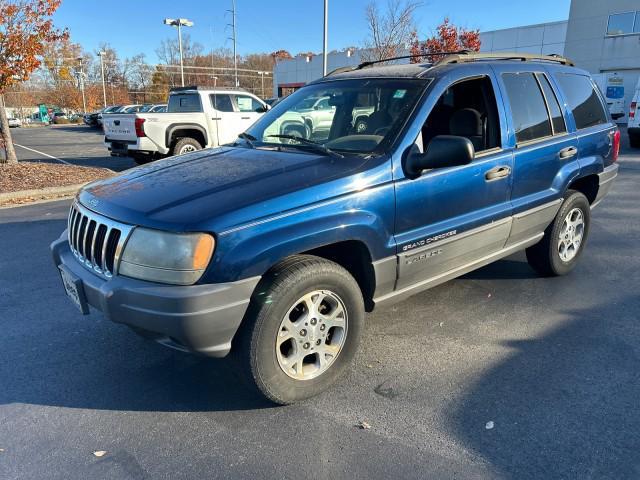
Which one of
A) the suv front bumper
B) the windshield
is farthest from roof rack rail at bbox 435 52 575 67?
the suv front bumper

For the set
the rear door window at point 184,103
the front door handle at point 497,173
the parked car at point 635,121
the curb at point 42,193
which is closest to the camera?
the front door handle at point 497,173

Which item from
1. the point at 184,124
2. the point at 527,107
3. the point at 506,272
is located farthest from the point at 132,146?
the point at 527,107

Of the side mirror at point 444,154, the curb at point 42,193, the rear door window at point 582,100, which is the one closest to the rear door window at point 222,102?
the curb at point 42,193

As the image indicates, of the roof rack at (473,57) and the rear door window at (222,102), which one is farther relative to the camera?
the rear door window at (222,102)

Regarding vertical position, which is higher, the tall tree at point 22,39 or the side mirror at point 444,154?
the tall tree at point 22,39

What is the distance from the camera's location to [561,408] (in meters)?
2.73

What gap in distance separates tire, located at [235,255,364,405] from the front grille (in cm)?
75

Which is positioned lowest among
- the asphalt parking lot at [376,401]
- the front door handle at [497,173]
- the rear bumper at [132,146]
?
the asphalt parking lot at [376,401]

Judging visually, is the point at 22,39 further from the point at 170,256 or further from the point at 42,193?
the point at 170,256

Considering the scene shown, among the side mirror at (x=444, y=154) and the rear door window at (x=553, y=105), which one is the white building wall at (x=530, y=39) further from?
the side mirror at (x=444, y=154)

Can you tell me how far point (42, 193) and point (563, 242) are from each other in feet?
27.8

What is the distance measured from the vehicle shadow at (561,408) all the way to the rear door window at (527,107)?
→ 1.55m

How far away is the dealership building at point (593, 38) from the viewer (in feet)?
94.9

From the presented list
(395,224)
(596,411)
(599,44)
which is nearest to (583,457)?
(596,411)
